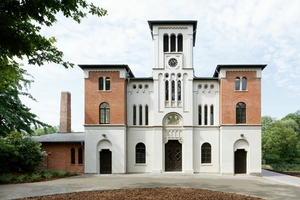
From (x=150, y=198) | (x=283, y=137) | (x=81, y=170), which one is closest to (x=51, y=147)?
(x=81, y=170)

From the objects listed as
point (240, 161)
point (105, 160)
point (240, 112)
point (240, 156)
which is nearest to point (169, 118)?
point (240, 112)

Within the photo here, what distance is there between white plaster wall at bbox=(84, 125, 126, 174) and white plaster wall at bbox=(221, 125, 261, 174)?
8.55 metres

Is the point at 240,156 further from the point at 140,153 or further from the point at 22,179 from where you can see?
the point at 22,179

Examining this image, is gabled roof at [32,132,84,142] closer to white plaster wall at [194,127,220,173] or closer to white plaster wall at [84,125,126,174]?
white plaster wall at [84,125,126,174]

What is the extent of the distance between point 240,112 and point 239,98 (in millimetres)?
1219

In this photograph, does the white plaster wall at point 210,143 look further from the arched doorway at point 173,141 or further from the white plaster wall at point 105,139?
the white plaster wall at point 105,139

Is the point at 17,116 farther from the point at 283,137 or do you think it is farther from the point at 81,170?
the point at 283,137

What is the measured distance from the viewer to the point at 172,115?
2338cm

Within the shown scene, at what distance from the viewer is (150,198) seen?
1130 cm

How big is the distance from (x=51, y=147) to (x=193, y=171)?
13.1 metres

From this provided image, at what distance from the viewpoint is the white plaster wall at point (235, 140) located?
2188 centimetres

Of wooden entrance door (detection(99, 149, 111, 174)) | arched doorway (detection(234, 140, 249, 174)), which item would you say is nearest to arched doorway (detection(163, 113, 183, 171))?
arched doorway (detection(234, 140, 249, 174))

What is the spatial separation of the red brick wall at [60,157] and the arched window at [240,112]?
47.4 feet

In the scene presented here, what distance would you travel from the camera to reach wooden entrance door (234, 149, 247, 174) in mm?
22281
